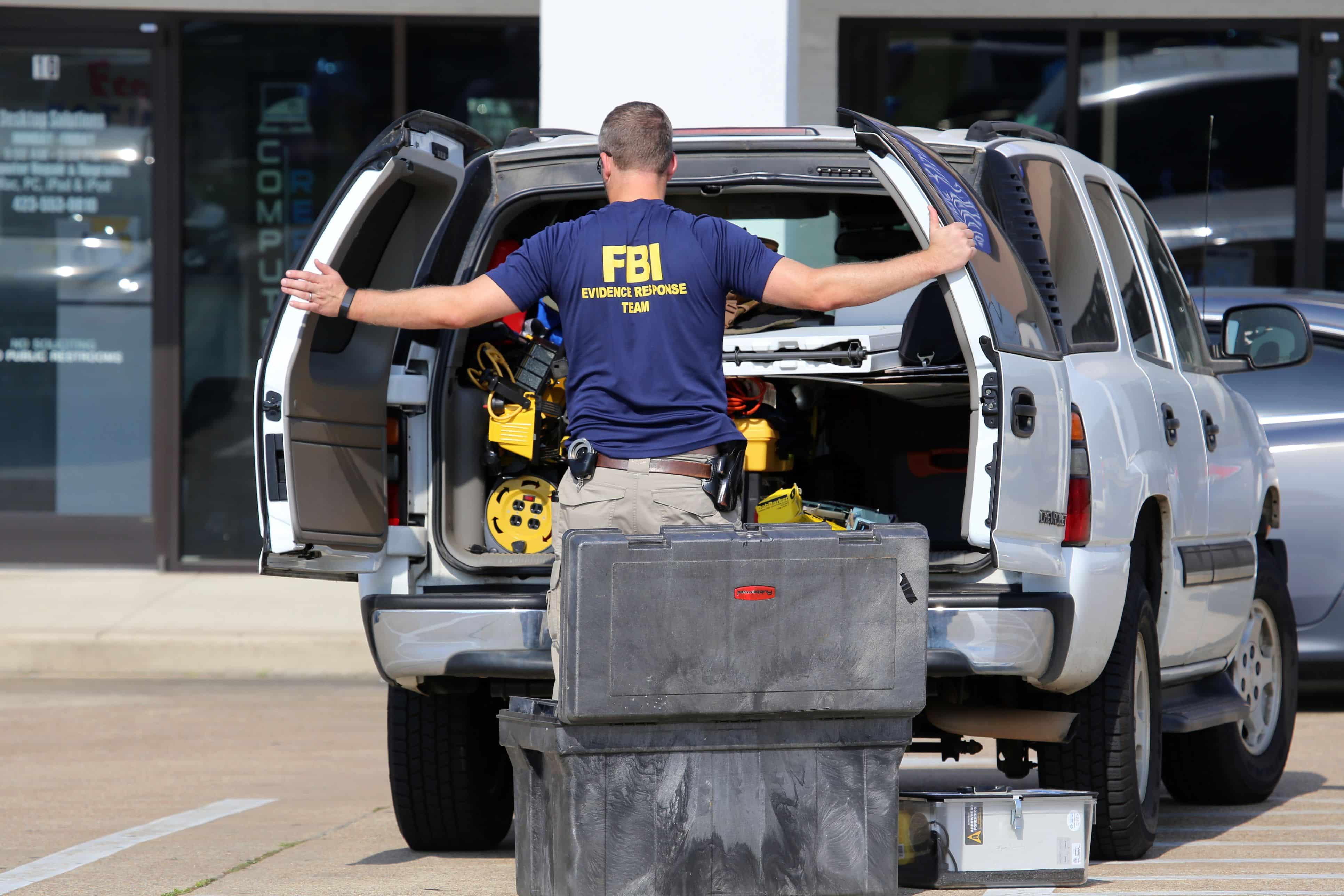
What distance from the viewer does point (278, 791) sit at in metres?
6.89

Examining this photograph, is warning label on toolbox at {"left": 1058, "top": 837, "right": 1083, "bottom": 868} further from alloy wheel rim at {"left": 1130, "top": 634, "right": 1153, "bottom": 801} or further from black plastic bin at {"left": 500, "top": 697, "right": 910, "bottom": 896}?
black plastic bin at {"left": 500, "top": 697, "right": 910, "bottom": 896}

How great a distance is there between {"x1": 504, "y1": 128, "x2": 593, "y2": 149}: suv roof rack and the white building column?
3.35m

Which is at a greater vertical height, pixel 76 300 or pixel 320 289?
pixel 76 300

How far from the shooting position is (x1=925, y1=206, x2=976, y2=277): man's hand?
4.38 m

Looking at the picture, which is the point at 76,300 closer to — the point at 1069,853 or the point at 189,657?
the point at 189,657

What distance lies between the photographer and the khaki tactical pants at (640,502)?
4363 mm

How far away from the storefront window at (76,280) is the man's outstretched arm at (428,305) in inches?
327

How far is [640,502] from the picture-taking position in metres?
4.36

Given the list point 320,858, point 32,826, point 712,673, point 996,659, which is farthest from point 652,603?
point 32,826

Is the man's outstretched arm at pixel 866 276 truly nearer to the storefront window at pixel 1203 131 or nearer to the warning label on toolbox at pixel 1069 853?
the warning label on toolbox at pixel 1069 853

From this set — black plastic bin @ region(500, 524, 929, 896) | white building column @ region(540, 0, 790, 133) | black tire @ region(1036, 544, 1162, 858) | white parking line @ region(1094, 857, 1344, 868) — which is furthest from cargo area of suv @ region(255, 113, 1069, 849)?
white building column @ region(540, 0, 790, 133)

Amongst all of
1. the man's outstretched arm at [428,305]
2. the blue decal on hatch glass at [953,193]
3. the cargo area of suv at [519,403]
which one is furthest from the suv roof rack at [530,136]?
the blue decal on hatch glass at [953,193]

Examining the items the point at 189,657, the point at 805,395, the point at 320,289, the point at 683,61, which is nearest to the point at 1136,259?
the point at 805,395

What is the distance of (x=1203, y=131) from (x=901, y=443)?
6969 millimetres
